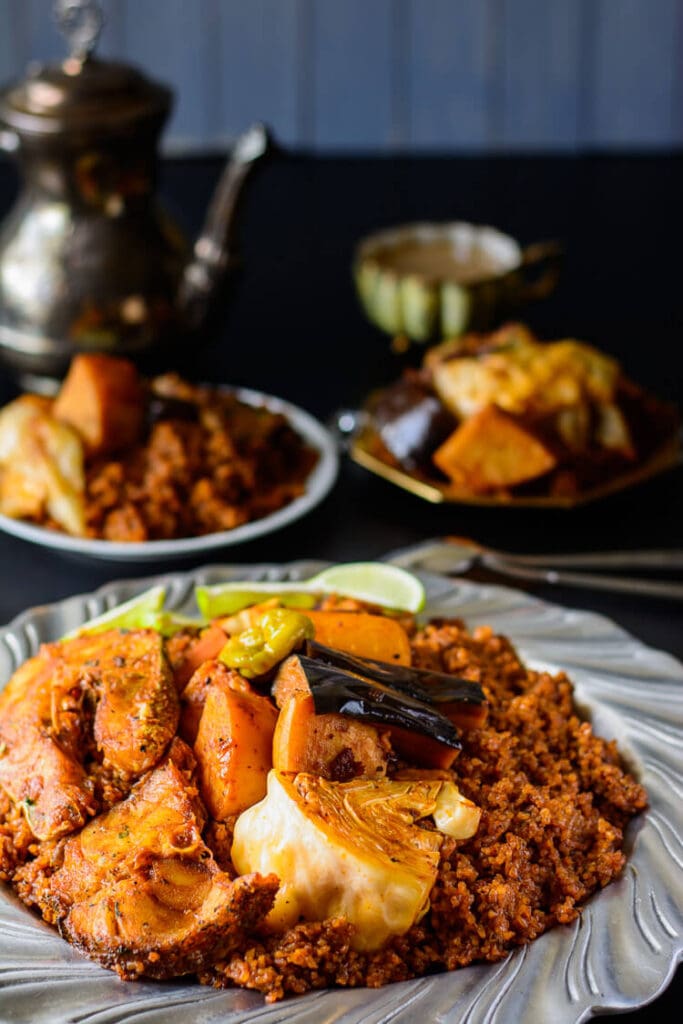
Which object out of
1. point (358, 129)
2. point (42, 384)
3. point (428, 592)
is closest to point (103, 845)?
point (428, 592)

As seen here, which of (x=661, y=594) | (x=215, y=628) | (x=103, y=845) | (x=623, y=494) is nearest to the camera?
(x=103, y=845)

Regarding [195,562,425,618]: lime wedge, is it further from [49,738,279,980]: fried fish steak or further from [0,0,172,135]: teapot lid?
[0,0,172,135]: teapot lid

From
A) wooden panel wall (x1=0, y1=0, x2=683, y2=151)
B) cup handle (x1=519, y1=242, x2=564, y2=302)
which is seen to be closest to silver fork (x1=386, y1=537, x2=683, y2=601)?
cup handle (x1=519, y1=242, x2=564, y2=302)

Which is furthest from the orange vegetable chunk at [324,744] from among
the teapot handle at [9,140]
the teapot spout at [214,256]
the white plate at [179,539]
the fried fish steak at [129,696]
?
the teapot handle at [9,140]

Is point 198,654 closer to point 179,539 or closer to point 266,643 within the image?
point 266,643

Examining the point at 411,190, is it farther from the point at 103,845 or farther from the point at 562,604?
the point at 103,845

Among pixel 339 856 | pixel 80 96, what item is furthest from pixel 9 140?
pixel 339 856
